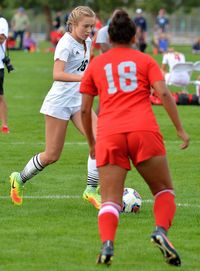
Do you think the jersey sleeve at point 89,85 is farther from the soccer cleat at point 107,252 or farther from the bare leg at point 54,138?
the bare leg at point 54,138

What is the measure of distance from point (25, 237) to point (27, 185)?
3.12m

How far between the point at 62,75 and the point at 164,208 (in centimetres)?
248

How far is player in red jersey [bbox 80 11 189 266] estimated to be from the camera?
7.72 m

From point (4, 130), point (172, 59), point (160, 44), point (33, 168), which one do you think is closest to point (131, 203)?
point (33, 168)

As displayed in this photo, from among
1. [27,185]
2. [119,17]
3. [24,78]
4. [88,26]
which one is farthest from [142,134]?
[24,78]

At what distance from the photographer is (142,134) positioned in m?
7.69

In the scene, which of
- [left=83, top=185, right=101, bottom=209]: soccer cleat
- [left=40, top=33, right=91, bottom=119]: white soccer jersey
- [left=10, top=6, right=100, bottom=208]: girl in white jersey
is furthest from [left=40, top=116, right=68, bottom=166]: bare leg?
[left=83, top=185, right=101, bottom=209]: soccer cleat

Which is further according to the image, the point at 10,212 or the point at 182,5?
the point at 182,5

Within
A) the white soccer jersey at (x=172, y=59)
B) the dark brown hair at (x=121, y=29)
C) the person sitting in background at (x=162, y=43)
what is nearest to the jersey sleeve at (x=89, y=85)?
the dark brown hair at (x=121, y=29)

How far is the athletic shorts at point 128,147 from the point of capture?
25.3 feet

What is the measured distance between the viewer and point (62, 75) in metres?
9.96

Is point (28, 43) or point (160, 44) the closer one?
point (160, 44)

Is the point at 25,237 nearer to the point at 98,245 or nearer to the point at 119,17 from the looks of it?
the point at 98,245

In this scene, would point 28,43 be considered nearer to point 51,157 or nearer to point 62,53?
point 51,157
